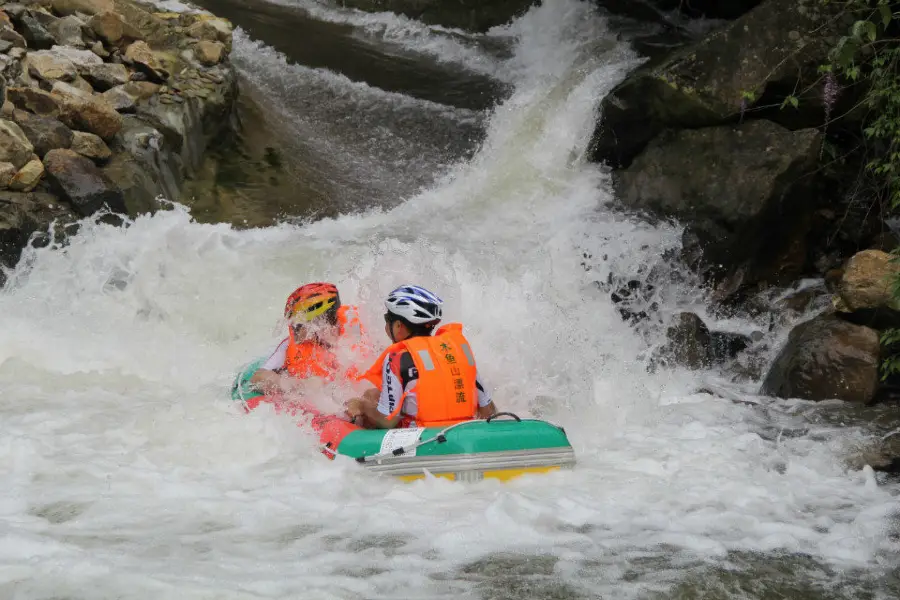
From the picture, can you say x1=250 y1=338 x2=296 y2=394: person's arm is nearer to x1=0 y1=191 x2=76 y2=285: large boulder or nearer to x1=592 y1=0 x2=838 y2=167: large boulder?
x1=0 y1=191 x2=76 y2=285: large boulder

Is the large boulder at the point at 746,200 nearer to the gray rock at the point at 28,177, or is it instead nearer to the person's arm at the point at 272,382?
the person's arm at the point at 272,382

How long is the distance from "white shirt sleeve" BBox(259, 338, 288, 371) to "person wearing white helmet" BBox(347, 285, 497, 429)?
2.26ft

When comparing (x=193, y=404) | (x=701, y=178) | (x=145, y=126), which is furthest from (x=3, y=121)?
(x=701, y=178)

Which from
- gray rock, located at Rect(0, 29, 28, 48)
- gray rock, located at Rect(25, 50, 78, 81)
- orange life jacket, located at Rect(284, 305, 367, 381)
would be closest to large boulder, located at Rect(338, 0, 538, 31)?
gray rock, located at Rect(25, 50, 78, 81)

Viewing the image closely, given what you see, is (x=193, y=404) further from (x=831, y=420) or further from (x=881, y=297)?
(x=881, y=297)

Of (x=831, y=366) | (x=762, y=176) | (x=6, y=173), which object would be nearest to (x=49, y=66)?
(x=6, y=173)

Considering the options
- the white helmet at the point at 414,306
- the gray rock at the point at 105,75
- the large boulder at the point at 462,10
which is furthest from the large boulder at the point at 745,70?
the large boulder at the point at 462,10

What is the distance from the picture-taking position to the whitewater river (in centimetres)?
360

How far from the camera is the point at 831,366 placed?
651cm

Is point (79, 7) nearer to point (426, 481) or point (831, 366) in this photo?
point (426, 481)

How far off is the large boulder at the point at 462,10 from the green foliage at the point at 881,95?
6.54 meters

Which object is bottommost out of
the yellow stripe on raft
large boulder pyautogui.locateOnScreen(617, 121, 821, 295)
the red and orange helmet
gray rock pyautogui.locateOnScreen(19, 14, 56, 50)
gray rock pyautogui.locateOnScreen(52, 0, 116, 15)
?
the yellow stripe on raft

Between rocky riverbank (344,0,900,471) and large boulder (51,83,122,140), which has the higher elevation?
large boulder (51,83,122,140)

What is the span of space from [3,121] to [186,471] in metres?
4.25
